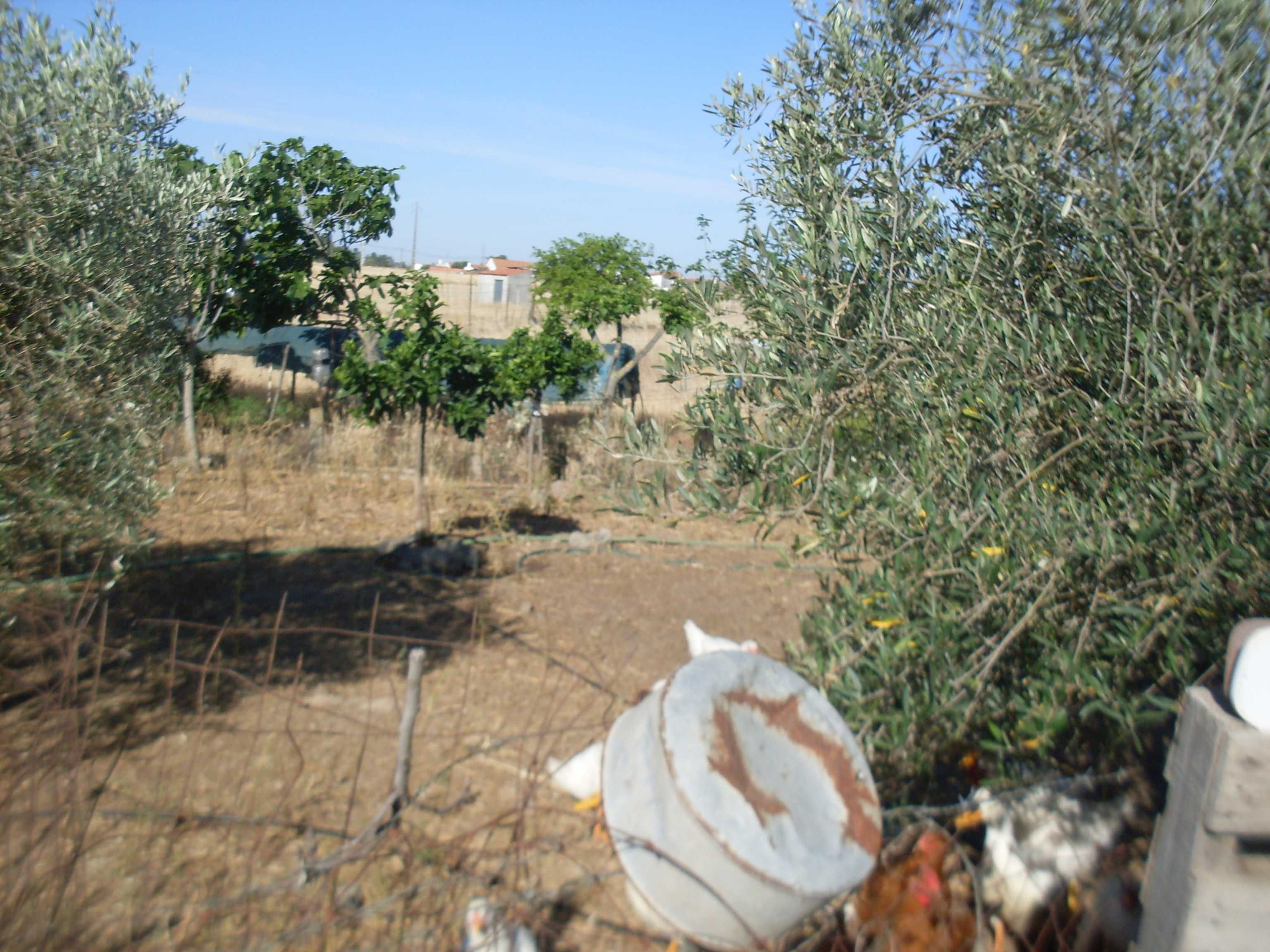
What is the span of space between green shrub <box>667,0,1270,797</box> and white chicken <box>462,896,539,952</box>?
121 centimetres

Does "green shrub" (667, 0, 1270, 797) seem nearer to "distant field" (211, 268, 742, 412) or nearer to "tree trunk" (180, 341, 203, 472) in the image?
"tree trunk" (180, 341, 203, 472)

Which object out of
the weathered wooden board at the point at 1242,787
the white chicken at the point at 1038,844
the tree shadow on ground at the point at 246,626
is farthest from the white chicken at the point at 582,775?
the weathered wooden board at the point at 1242,787

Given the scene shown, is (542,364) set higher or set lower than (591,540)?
higher

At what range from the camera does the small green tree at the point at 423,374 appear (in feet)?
29.2

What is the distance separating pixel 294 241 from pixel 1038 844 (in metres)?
11.3

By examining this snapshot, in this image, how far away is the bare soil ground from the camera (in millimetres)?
2564

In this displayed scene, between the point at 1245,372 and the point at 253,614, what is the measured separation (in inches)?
259

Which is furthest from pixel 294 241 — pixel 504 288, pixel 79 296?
pixel 504 288

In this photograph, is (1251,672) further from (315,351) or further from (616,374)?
(315,351)

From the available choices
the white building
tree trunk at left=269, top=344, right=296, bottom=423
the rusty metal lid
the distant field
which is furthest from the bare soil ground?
the white building

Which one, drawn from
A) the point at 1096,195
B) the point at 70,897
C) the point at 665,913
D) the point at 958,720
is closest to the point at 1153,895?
the point at 958,720

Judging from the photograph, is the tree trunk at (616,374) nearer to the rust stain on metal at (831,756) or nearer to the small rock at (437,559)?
the small rock at (437,559)

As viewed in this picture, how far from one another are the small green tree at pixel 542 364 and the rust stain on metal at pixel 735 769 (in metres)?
7.56

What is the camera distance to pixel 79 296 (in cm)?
440
